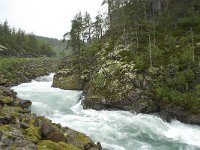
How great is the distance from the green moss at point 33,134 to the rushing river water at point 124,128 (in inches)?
234

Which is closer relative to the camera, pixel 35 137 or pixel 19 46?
pixel 35 137

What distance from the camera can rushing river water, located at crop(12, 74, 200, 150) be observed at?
2712 centimetres

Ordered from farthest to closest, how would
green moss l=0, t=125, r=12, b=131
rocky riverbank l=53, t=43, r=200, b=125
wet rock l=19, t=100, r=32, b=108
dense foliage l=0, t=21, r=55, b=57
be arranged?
dense foliage l=0, t=21, r=55, b=57, wet rock l=19, t=100, r=32, b=108, rocky riverbank l=53, t=43, r=200, b=125, green moss l=0, t=125, r=12, b=131

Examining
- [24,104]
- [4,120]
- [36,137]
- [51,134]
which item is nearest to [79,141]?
[51,134]

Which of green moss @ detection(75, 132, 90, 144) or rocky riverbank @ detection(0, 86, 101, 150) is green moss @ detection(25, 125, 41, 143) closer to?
rocky riverbank @ detection(0, 86, 101, 150)

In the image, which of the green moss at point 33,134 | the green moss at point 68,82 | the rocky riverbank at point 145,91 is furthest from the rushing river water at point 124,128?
the green moss at point 68,82

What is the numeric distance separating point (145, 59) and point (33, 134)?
23950 mm

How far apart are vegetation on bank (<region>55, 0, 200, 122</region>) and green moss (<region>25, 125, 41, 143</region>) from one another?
625 inches

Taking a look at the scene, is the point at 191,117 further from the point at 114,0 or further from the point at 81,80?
the point at 114,0

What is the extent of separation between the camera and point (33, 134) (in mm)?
22266

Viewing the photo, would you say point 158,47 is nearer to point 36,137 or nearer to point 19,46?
point 36,137

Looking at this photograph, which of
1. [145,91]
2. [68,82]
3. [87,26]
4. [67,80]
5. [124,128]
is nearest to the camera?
[124,128]

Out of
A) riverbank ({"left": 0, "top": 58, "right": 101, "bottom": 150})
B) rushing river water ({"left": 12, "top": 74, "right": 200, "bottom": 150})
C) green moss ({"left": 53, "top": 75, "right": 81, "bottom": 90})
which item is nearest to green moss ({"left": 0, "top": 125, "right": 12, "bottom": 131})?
riverbank ({"left": 0, "top": 58, "right": 101, "bottom": 150})

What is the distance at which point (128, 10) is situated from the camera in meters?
53.3
